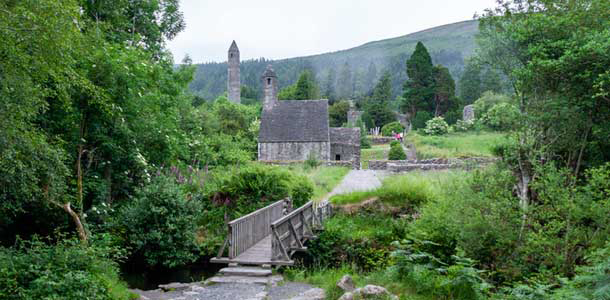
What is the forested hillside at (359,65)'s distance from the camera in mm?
118188

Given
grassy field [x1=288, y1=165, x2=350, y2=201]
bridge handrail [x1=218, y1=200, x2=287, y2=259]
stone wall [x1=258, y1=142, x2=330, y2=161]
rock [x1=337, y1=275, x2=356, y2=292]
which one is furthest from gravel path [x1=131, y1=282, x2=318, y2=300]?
stone wall [x1=258, y1=142, x2=330, y2=161]

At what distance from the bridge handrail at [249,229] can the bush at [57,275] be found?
2574 millimetres

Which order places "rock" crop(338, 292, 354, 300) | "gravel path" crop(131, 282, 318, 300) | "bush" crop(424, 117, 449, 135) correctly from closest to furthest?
1. "rock" crop(338, 292, 354, 300)
2. "gravel path" crop(131, 282, 318, 300)
3. "bush" crop(424, 117, 449, 135)

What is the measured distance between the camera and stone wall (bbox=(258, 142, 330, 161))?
37.1 meters

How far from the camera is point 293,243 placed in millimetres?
11664

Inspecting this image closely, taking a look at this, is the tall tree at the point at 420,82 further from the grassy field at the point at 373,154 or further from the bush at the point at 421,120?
the grassy field at the point at 373,154

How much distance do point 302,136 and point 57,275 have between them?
30.4m

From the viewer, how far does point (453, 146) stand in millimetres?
35844

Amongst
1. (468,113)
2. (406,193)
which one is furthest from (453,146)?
(406,193)

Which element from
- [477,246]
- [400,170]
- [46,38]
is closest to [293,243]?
[477,246]

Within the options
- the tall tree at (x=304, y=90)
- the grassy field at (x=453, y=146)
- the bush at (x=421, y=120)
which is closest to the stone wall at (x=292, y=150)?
the grassy field at (x=453, y=146)

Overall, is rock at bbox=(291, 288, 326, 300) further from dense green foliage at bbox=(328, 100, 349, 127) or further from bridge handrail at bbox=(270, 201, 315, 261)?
dense green foliage at bbox=(328, 100, 349, 127)

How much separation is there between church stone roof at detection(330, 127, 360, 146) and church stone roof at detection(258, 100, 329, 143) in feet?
6.03

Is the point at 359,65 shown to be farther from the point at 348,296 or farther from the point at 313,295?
the point at 348,296
